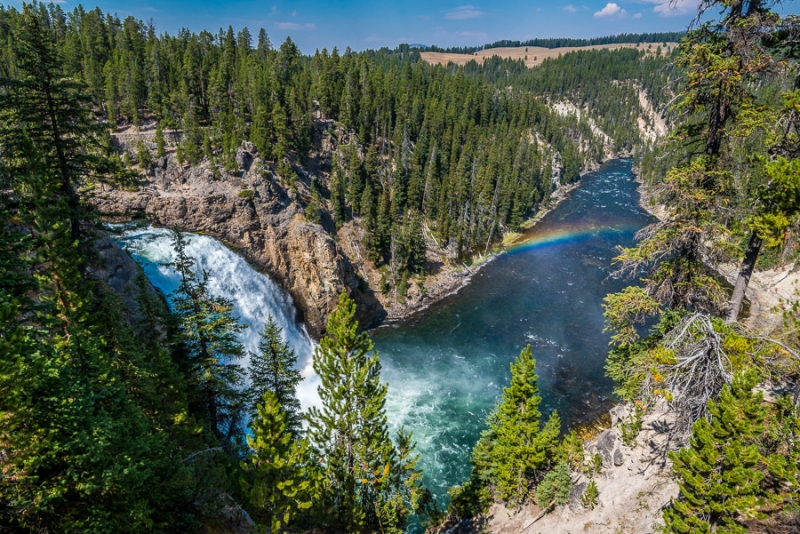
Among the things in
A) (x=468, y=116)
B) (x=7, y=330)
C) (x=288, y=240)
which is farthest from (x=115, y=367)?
(x=468, y=116)

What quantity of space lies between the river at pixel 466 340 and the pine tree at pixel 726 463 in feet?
53.8

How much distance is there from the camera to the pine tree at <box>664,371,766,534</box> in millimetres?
11422

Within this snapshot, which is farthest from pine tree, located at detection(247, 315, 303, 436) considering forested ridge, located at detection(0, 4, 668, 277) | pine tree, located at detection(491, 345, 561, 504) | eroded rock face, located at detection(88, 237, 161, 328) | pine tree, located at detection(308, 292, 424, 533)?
forested ridge, located at detection(0, 4, 668, 277)

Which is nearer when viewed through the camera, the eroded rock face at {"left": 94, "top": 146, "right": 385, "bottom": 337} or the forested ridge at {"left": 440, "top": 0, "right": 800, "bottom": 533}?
the forested ridge at {"left": 440, "top": 0, "right": 800, "bottom": 533}

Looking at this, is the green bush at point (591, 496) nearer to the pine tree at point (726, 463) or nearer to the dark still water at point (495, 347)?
the pine tree at point (726, 463)

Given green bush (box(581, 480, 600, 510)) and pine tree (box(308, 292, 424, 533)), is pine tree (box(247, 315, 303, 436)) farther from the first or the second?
green bush (box(581, 480, 600, 510))

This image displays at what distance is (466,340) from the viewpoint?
178 ft

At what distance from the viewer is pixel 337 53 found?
104 meters

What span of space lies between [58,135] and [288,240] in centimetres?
3639

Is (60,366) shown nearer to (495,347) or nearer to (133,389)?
(133,389)

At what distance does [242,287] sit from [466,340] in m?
30.0

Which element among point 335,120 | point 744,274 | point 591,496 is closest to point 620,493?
point 591,496

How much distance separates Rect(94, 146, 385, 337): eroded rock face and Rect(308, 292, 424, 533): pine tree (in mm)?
32478

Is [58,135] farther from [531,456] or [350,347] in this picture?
[531,456]
